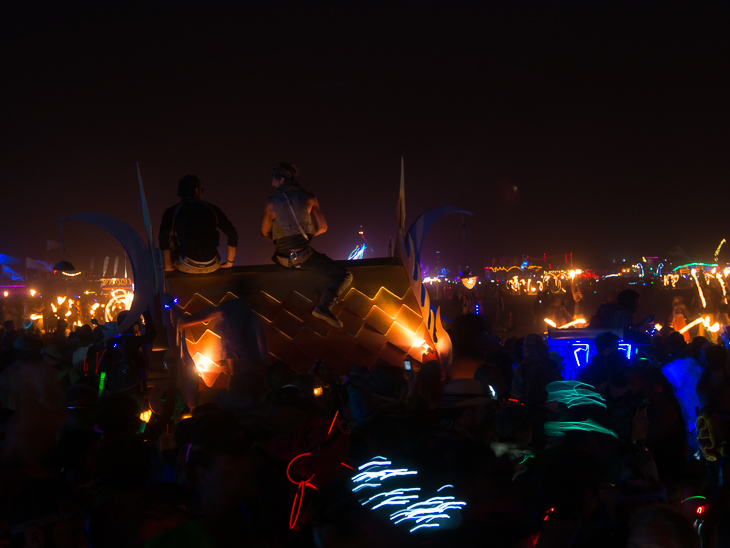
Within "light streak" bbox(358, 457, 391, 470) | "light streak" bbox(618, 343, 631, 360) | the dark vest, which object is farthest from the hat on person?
"light streak" bbox(618, 343, 631, 360)

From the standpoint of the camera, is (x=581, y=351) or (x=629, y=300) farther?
(x=629, y=300)

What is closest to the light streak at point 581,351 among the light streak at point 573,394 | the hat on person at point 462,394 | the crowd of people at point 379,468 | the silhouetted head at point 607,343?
the silhouetted head at point 607,343

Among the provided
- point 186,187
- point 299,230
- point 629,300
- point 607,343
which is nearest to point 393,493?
point 607,343

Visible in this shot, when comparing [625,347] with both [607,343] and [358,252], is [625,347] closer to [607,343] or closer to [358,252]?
[607,343]

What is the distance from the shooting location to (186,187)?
588cm

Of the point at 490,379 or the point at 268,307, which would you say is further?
the point at 268,307

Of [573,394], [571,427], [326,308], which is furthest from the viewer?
[326,308]

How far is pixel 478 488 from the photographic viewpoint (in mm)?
2500

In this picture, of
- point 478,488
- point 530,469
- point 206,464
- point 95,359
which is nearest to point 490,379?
point 530,469

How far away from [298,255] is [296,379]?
2.16 m

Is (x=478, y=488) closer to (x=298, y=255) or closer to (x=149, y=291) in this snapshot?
(x=298, y=255)

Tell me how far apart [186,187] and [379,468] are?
415 centimetres

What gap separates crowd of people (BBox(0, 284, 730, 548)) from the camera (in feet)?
7.56

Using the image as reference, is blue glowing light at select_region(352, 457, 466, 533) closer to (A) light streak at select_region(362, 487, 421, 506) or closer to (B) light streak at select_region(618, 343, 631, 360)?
(A) light streak at select_region(362, 487, 421, 506)
